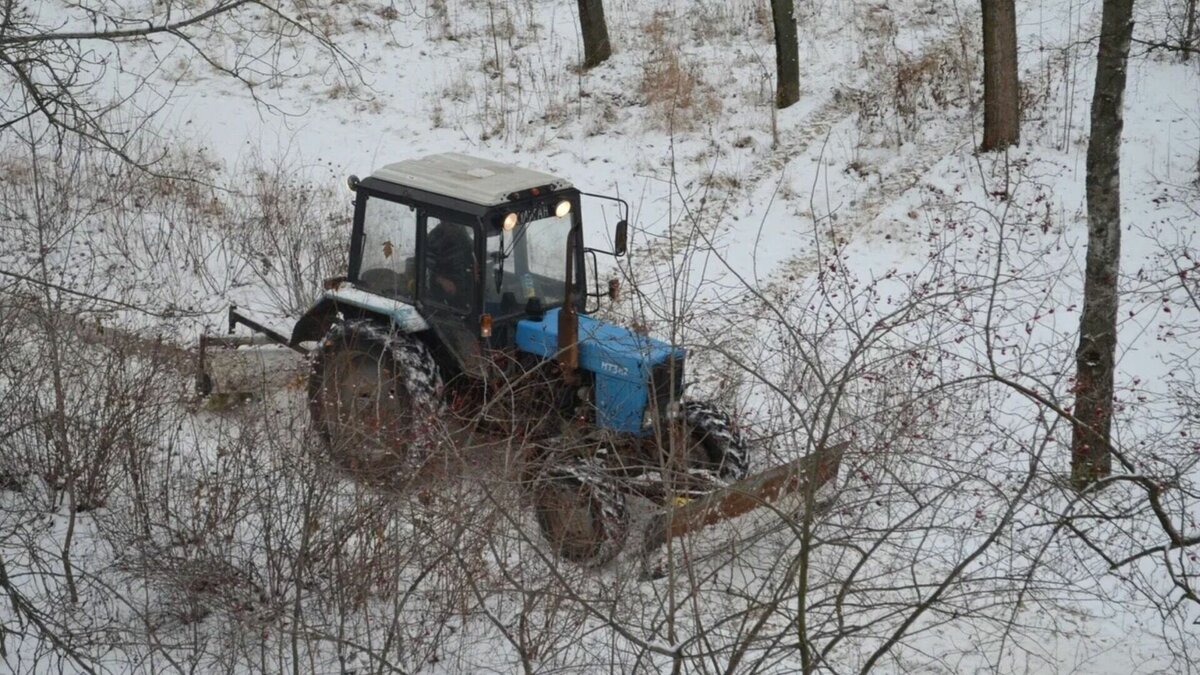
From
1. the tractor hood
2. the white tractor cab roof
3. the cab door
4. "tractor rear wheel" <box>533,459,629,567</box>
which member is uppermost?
the white tractor cab roof

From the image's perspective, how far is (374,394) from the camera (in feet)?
27.2

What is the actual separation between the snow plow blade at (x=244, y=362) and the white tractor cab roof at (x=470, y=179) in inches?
54.2

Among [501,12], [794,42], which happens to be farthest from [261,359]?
[501,12]

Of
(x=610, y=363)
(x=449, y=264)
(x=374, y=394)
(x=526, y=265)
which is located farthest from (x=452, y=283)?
(x=610, y=363)

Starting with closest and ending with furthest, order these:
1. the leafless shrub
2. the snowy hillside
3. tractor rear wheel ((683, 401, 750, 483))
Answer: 1. the snowy hillside
2. tractor rear wheel ((683, 401, 750, 483))
3. the leafless shrub

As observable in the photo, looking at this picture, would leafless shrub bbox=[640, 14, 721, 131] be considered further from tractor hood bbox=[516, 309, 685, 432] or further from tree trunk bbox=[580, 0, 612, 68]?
tractor hood bbox=[516, 309, 685, 432]

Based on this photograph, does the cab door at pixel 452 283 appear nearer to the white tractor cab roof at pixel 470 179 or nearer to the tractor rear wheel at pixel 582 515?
the white tractor cab roof at pixel 470 179

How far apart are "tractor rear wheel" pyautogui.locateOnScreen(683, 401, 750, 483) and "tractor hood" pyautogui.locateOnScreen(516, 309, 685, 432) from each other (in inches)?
9.7

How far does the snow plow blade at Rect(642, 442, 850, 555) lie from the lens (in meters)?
5.43

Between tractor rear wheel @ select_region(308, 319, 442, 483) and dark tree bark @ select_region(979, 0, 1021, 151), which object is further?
dark tree bark @ select_region(979, 0, 1021, 151)

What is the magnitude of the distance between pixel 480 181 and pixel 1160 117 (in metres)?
8.56

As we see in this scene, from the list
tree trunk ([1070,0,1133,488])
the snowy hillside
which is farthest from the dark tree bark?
tree trunk ([1070,0,1133,488])

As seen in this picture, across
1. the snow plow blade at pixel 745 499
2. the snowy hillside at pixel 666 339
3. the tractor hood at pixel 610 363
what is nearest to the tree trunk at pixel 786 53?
the snowy hillside at pixel 666 339

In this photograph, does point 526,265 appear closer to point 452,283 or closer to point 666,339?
point 452,283
